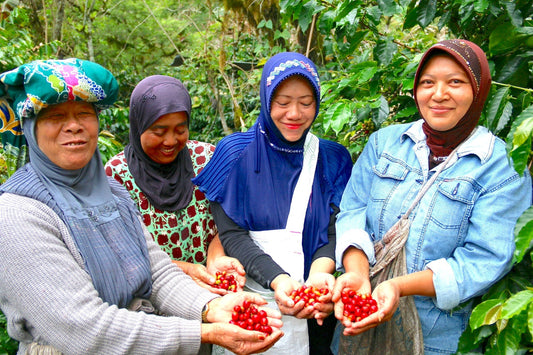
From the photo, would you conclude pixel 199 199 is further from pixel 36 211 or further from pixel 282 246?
pixel 36 211

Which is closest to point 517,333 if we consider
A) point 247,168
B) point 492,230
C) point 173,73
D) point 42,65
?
point 492,230

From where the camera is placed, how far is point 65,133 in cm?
183

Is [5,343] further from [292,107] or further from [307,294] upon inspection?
[292,107]

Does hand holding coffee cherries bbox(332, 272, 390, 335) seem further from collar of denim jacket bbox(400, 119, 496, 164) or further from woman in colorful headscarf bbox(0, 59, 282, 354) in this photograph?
collar of denim jacket bbox(400, 119, 496, 164)

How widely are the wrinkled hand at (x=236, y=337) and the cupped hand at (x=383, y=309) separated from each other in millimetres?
385

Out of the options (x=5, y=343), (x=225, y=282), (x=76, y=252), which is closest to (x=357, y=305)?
(x=225, y=282)

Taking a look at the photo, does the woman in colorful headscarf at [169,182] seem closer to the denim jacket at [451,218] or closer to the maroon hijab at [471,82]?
the denim jacket at [451,218]

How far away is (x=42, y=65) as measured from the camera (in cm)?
173

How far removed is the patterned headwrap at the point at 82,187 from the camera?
1.73m

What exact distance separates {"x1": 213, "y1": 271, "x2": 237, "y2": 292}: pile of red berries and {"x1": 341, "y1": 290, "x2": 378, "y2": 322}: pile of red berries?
1.89 ft

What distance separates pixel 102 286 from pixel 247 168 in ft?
3.09

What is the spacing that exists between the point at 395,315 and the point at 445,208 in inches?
21.9

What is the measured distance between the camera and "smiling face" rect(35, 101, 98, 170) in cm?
181

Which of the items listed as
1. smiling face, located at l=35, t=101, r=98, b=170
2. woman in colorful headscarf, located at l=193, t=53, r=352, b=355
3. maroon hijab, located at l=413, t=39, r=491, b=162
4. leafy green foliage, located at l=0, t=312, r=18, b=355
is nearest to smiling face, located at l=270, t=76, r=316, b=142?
woman in colorful headscarf, located at l=193, t=53, r=352, b=355
